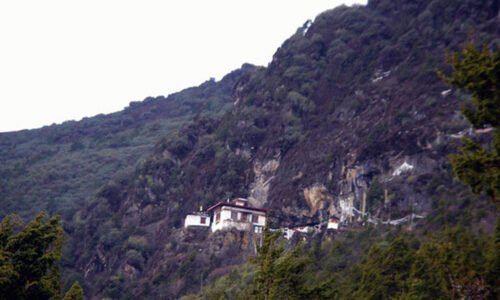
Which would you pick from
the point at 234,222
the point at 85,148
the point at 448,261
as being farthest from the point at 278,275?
the point at 85,148

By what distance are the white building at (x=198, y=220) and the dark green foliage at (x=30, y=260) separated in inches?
2270

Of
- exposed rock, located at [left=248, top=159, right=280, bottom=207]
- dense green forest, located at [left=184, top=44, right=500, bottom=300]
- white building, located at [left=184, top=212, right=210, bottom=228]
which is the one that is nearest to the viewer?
dense green forest, located at [left=184, top=44, right=500, bottom=300]

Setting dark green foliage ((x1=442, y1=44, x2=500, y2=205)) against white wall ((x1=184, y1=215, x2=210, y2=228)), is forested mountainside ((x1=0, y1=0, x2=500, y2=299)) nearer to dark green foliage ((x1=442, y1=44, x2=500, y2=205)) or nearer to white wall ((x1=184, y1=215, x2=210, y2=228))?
white wall ((x1=184, y1=215, x2=210, y2=228))

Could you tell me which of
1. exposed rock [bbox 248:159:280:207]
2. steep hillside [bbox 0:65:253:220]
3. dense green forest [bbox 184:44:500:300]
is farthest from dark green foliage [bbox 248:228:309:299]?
steep hillside [bbox 0:65:253:220]

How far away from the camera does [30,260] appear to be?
1766 centimetres

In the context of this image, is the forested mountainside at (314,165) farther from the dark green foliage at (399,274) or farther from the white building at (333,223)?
the dark green foliage at (399,274)

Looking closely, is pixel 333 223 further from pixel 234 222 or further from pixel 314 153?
pixel 314 153

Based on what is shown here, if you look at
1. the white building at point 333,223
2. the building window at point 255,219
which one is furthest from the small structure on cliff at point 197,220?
the white building at point 333,223

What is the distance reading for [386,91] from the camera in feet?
263

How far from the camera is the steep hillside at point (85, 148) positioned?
11062 centimetres

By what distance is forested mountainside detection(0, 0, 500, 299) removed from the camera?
61750 mm

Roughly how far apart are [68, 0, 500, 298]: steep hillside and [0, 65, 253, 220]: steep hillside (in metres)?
16.1

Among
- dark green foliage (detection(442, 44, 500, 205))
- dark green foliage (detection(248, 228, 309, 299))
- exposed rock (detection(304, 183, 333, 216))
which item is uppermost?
exposed rock (detection(304, 183, 333, 216))

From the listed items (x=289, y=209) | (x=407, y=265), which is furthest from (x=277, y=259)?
(x=289, y=209)
